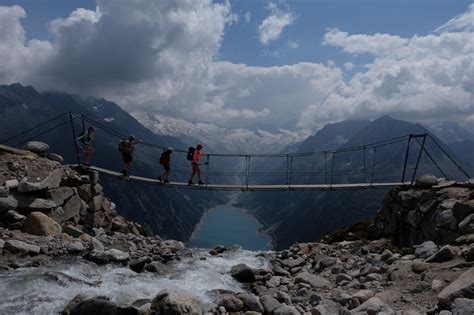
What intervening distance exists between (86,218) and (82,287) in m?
9.78

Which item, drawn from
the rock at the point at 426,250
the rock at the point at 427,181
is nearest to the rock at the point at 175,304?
the rock at the point at 426,250

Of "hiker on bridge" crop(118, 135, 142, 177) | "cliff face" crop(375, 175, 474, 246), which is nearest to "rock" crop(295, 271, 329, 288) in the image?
"cliff face" crop(375, 175, 474, 246)

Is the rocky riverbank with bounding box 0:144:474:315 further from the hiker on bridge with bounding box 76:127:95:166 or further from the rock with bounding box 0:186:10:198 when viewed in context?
the hiker on bridge with bounding box 76:127:95:166

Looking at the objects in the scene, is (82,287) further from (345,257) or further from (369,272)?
(345,257)

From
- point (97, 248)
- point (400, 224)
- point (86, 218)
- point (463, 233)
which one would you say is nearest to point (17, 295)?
point (97, 248)

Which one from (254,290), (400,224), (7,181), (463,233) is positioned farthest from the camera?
(400,224)

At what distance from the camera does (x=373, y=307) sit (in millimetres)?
9586

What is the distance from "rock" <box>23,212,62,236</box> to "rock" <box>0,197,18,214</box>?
0.85 metres

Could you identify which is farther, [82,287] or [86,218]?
[86,218]

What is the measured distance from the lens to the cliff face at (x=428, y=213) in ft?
52.7

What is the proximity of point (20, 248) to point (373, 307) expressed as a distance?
1182 cm

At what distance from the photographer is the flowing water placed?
10391mm

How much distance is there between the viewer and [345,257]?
717 inches

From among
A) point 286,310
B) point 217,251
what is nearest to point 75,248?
point 217,251
